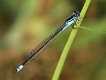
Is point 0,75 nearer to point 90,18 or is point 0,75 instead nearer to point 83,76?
point 83,76

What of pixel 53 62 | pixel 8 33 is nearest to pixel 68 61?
pixel 53 62

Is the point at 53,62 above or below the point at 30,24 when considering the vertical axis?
below

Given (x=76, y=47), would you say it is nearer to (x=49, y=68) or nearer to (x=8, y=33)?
(x=49, y=68)

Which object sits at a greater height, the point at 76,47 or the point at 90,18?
the point at 90,18

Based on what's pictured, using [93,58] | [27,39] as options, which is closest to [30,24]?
[27,39]

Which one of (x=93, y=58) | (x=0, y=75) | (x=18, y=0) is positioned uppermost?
(x=18, y=0)

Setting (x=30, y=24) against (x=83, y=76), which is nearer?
(x=83, y=76)
